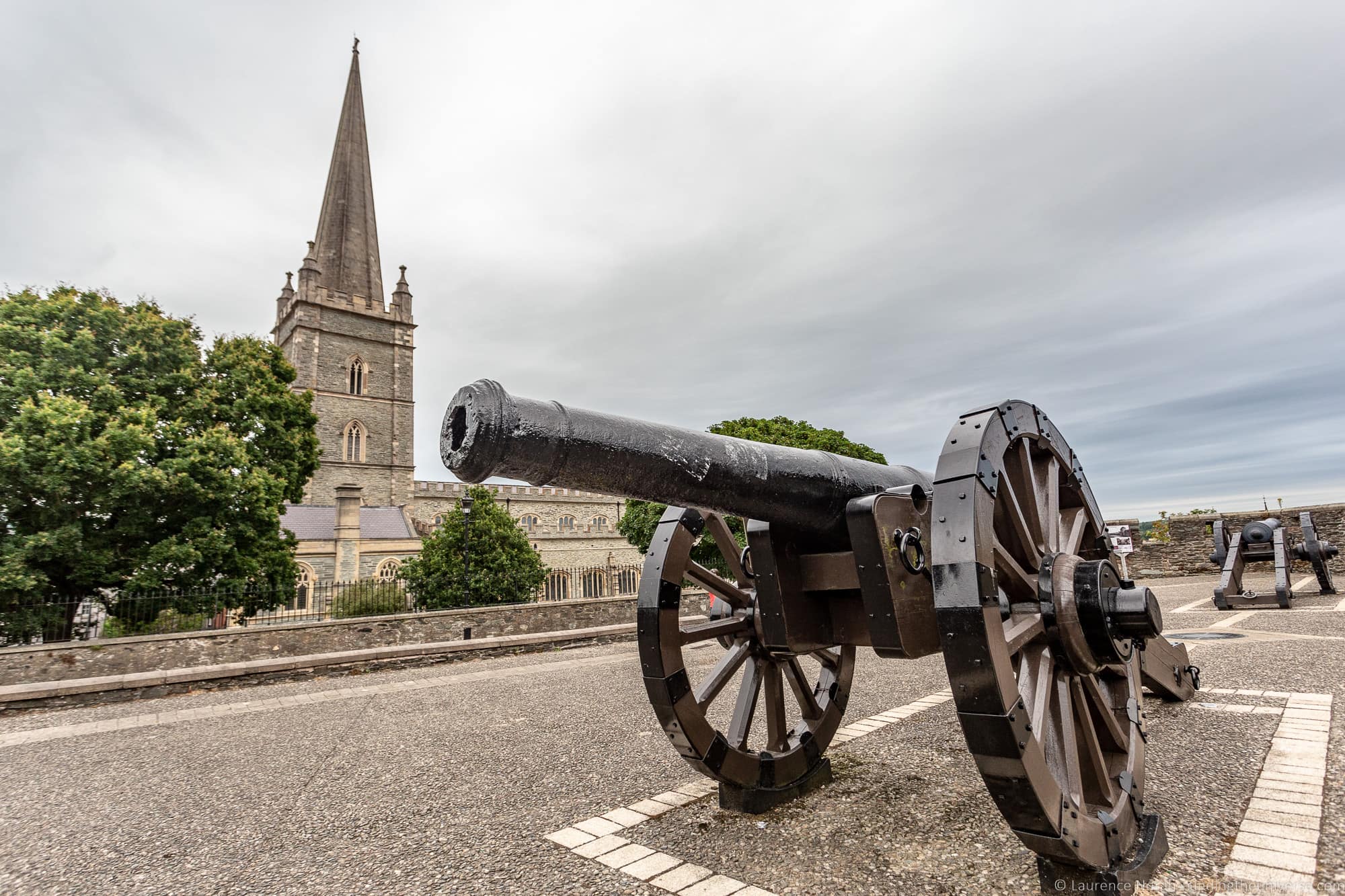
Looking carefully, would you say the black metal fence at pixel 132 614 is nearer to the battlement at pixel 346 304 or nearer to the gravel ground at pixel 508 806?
the gravel ground at pixel 508 806

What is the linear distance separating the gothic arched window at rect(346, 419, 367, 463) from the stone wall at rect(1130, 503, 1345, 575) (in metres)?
45.1

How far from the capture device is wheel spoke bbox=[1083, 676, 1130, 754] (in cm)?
316

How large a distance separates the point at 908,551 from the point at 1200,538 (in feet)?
83.8

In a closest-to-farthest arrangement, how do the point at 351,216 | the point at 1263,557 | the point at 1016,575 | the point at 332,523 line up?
1. the point at 1016,575
2. the point at 1263,557
3. the point at 332,523
4. the point at 351,216

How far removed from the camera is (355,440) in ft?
156

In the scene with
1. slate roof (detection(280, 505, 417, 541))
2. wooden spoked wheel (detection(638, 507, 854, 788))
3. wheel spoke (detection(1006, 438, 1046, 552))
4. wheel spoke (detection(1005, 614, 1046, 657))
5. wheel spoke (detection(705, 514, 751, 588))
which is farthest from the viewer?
slate roof (detection(280, 505, 417, 541))

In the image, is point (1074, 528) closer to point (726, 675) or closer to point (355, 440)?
point (726, 675)

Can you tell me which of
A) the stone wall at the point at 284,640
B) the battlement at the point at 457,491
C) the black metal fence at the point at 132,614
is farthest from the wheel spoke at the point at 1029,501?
the battlement at the point at 457,491

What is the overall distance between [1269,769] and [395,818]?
218 inches

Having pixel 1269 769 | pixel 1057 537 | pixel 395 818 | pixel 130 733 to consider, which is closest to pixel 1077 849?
pixel 1057 537

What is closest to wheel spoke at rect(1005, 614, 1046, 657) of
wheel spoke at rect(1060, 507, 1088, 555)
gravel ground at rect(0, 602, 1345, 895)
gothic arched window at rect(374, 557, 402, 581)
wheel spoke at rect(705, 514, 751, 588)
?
wheel spoke at rect(1060, 507, 1088, 555)

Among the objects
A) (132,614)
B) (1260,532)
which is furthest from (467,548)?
(1260,532)

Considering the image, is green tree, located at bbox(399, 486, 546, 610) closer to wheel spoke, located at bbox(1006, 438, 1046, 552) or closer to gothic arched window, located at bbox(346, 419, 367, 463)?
wheel spoke, located at bbox(1006, 438, 1046, 552)

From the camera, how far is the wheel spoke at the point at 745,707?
4133 mm
